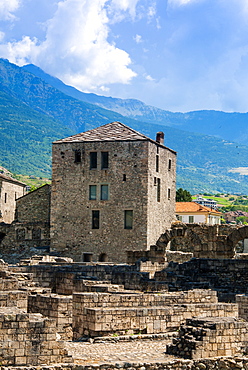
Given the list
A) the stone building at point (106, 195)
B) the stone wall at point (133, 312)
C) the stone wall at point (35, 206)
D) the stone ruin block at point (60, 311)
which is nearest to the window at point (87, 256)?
the stone building at point (106, 195)

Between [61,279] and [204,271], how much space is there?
242 inches

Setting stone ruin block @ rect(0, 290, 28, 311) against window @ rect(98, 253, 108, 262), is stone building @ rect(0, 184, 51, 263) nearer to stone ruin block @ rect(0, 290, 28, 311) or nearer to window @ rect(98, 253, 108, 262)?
window @ rect(98, 253, 108, 262)

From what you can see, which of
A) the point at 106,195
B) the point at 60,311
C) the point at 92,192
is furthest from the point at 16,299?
the point at 92,192

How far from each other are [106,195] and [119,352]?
31.8 metres

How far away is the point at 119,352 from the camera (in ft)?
43.9

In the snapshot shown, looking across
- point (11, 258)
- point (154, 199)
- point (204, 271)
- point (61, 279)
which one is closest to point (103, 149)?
point (154, 199)

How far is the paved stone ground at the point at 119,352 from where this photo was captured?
41.0 feet

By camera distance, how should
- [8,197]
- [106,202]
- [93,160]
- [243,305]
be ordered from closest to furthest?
[243,305] < [106,202] < [93,160] < [8,197]

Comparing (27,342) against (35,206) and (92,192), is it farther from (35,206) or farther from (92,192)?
(35,206)

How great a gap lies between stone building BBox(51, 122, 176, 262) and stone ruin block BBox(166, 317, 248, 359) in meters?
29.5

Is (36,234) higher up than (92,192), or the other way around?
(92,192)

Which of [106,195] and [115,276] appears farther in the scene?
[106,195]

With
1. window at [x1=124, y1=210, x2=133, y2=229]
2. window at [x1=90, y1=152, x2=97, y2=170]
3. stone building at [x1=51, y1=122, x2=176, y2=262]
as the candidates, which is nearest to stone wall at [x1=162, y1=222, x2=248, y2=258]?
stone building at [x1=51, y1=122, x2=176, y2=262]

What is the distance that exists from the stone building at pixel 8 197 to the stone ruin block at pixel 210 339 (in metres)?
43.1
